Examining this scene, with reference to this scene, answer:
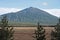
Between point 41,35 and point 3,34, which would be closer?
point 3,34

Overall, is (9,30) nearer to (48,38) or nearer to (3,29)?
(3,29)

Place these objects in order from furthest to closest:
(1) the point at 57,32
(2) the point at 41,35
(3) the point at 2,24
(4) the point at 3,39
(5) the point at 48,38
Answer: (5) the point at 48,38, (1) the point at 57,32, (2) the point at 41,35, (3) the point at 2,24, (4) the point at 3,39

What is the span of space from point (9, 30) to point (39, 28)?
529 centimetres

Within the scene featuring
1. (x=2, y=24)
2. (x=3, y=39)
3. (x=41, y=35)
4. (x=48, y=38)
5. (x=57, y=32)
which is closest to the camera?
(x=3, y=39)

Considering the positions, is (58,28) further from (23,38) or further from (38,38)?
(23,38)

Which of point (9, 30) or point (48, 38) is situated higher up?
point (9, 30)

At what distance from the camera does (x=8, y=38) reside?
1099 inches

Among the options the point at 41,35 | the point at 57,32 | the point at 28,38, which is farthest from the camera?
the point at 28,38

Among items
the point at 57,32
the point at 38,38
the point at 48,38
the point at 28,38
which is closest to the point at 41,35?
the point at 38,38

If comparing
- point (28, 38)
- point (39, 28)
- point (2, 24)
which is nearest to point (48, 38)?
point (28, 38)

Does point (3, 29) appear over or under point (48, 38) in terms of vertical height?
over

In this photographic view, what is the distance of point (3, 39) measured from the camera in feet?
90.4

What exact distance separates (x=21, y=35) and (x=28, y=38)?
13.6 ft

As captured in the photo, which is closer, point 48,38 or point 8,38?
point 8,38
